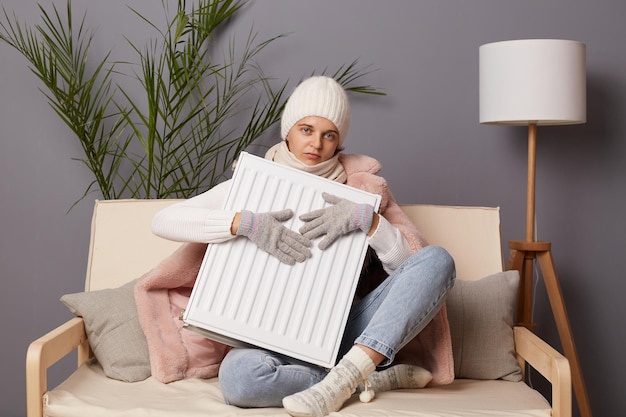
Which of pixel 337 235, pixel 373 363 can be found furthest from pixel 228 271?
pixel 373 363

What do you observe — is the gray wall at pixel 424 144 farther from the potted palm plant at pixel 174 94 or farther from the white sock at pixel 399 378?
the white sock at pixel 399 378

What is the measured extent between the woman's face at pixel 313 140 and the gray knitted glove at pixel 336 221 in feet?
0.79

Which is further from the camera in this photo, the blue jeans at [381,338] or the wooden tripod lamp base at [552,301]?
the wooden tripod lamp base at [552,301]

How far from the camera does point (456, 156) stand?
3090 millimetres

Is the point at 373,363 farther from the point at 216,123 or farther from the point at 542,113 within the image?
the point at 216,123

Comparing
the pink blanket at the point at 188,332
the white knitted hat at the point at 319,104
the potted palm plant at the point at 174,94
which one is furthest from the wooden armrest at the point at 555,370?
the potted palm plant at the point at 174,94

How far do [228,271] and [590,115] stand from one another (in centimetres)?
185

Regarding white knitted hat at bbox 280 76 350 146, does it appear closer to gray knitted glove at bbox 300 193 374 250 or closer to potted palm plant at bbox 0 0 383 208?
gray knitted glove at bbox 300 193 374 250

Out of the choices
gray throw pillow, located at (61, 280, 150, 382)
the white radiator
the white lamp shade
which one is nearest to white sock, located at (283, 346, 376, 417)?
the white radiator

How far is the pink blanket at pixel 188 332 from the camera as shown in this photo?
2.02m

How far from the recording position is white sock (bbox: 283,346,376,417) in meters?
1.67

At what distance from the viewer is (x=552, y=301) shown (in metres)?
2.68

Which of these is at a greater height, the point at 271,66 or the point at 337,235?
the point at 271,66

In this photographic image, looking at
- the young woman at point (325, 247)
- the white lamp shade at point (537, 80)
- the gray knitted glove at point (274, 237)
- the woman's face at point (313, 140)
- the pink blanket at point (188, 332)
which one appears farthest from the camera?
the white lamp shade at point (537, 80)
